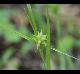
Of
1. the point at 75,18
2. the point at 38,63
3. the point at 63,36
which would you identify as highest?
the point at 75,18

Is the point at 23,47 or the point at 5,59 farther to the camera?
the point at 23,47

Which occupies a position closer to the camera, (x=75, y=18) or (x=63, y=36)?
(x=63, y=36)
